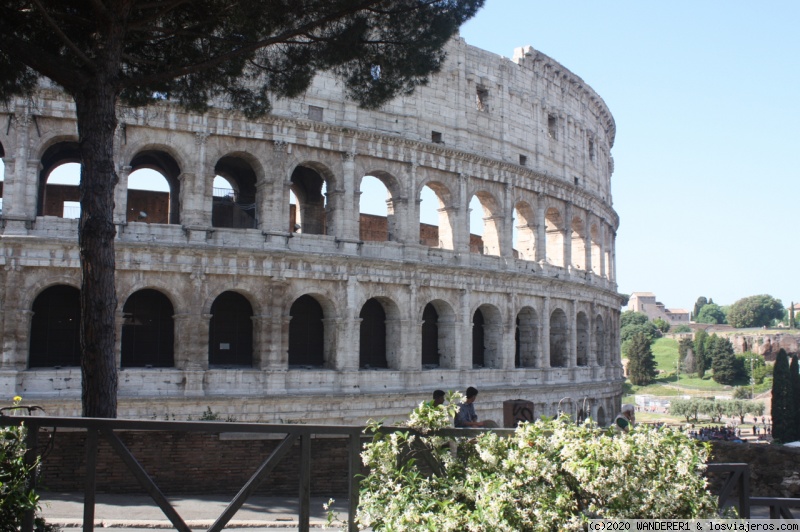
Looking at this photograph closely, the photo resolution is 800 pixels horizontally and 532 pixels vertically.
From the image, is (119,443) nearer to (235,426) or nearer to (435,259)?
(235,426)

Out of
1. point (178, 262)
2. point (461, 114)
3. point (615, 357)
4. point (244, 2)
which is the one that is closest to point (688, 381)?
point (615, 357)

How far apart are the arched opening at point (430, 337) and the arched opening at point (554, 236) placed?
18.0ft

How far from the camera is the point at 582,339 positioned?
85.1 feet

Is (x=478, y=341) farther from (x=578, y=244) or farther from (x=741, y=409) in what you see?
(x=741, y=409)

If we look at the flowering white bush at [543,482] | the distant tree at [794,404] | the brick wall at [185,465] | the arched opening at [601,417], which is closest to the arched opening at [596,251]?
the arched opening at [601,417]

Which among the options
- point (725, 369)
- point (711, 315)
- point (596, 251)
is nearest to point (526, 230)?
point (596, 251)

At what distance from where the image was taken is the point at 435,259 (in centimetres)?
1998

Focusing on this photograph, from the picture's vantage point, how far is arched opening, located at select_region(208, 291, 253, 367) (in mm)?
17625

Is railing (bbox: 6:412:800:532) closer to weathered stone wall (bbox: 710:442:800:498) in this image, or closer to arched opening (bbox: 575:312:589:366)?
weathered stone wall (bbox: 710:442:800:498)

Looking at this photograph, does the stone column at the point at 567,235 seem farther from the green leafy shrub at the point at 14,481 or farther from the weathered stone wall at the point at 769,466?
the green leafy shrub at the point at 14,481

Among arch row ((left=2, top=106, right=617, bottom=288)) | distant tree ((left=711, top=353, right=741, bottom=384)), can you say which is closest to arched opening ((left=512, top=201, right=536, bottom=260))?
arch row ((left=2, top=106, right=617, bottom=288))

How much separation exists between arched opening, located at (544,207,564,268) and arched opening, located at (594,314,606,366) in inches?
143

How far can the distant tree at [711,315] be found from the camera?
140m

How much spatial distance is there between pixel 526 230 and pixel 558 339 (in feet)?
12.5
